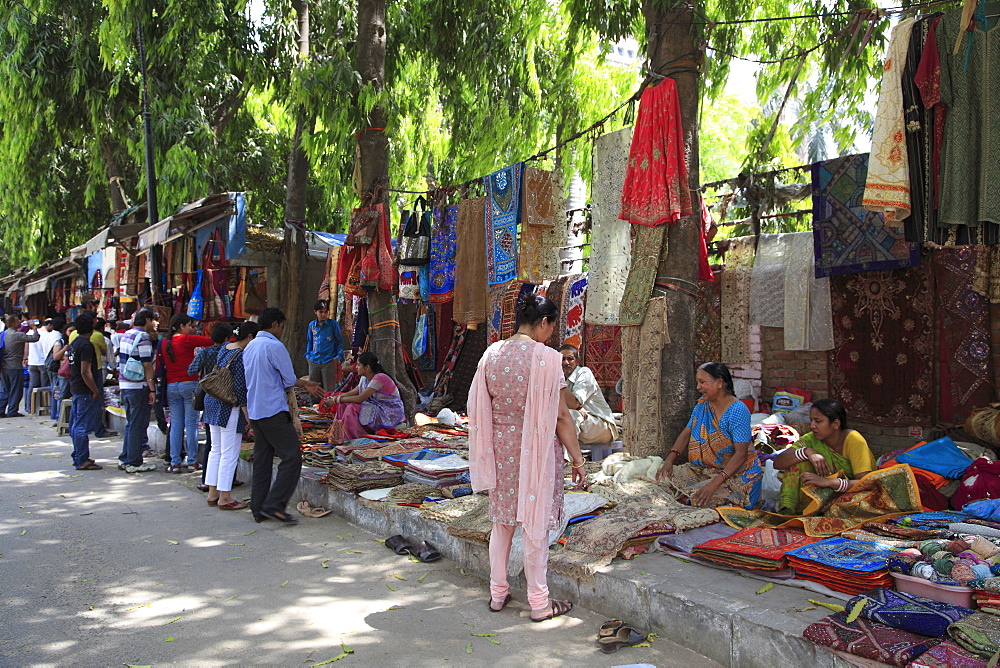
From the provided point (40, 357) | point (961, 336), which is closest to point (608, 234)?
point (961, 336)

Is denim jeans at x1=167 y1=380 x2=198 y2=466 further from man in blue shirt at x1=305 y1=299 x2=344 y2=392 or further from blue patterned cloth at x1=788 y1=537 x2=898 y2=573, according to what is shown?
blue patterned cloth at x1=788 y1=537 x2=898 y2=573

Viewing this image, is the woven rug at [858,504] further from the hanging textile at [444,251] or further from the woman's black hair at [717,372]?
the hanging textile at [444,251]

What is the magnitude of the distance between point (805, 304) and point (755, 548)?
13.1 feet

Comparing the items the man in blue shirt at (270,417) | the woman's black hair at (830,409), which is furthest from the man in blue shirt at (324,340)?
the woman's black hair at (830,409)

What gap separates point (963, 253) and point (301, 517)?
6269 millimetres

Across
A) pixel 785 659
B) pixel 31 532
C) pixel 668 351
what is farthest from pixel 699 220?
pixel 31 532

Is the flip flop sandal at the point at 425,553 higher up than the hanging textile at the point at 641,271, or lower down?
lower down

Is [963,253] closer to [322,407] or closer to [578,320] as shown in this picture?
[578,320]

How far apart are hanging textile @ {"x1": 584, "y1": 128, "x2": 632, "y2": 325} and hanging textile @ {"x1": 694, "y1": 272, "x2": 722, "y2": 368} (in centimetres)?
208

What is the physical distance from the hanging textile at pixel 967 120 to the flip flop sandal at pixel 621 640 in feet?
9.94

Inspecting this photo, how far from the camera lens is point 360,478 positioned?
6742 mm

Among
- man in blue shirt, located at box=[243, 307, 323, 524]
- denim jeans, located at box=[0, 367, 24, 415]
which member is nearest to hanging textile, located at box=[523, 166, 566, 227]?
man in blue shirt, located at box=[243, 307, 323, 524]

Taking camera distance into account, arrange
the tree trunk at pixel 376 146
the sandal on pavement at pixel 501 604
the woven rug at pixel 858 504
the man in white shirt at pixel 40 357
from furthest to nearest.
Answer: the man in white shirt at pixel 40 357, the tree trunk at pixel 376 146, the woven rug at pixel 858 504, the sandal on pavement at pixel 501 604

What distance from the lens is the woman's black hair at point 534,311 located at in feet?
13.7
